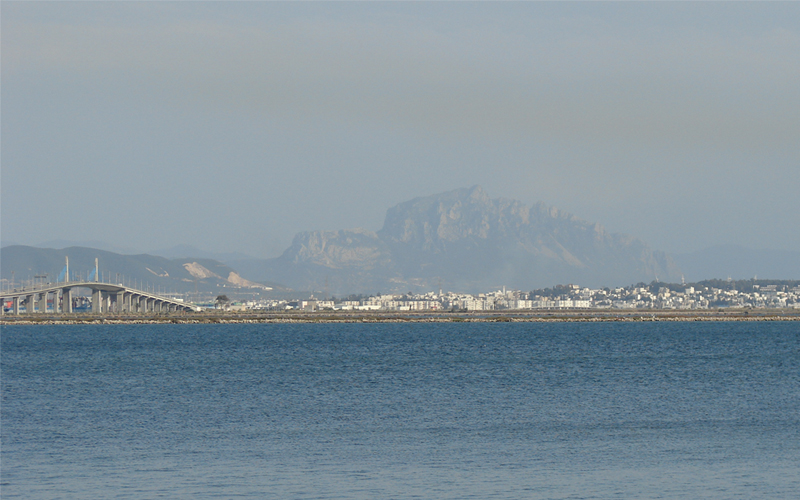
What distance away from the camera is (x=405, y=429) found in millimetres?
34594

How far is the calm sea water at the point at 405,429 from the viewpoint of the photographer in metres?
25.2

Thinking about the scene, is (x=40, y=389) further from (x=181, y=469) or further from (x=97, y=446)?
(x=181, y=469)

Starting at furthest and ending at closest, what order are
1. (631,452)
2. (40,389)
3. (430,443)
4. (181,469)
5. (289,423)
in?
(40,389), (289,423), (430,443), (631,452), (181,469)

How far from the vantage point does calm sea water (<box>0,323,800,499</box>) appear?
2516 cm

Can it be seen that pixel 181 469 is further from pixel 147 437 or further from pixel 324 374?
pixel 324 374

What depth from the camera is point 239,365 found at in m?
68.6

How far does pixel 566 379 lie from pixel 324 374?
15406mm

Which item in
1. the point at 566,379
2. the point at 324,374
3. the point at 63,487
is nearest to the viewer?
the point at 63,487

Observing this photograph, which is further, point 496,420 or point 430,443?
point 496,420

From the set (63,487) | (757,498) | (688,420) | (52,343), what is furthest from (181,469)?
(52,343)

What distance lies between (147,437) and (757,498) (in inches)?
806

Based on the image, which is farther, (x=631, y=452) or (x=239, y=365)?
(x=239, y=365)

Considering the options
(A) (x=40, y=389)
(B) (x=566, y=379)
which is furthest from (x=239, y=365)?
(B) (x=566, y=379)

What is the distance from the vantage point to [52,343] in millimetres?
104438
